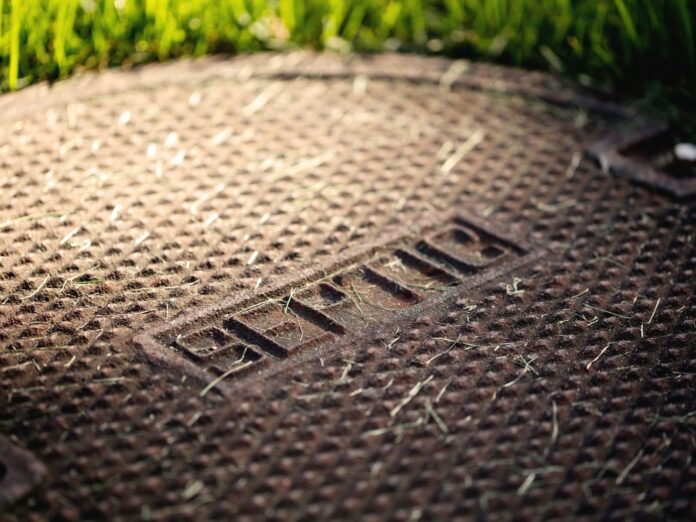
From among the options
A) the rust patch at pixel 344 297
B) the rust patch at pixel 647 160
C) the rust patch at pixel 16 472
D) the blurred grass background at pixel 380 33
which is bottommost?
the rust patch at pixel 16 472

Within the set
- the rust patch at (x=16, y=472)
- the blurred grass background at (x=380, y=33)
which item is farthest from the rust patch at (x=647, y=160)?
the rust patch at (x=16, y=472)

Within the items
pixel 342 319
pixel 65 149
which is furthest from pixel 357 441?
pixel 65 149

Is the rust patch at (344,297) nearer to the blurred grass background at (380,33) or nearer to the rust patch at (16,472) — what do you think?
the rust patch at (16,472)

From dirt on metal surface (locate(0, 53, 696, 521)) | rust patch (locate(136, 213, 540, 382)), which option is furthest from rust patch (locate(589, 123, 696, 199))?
rust patch (locate(136, 213, 540, 382))

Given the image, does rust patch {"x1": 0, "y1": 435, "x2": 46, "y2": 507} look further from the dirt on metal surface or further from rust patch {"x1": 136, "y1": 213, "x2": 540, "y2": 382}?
rust patch {"x1": 136, "y1": 213, "x2": 540, "y2": 382}

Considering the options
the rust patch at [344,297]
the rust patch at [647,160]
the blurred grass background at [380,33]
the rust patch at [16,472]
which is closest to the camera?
the rust patch at [16,472]

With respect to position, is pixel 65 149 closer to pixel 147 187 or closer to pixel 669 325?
pixel 147 187

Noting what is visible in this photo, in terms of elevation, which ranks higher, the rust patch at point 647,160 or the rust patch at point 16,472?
the rust patch at point 647,160
